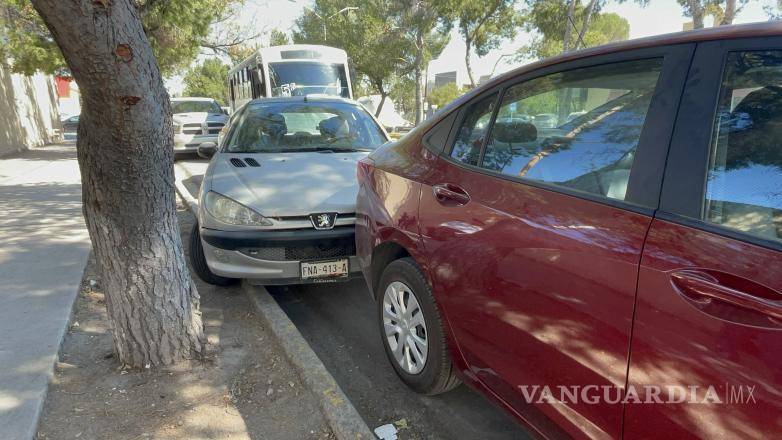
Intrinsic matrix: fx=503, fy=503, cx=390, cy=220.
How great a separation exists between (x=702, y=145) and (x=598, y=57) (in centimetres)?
58

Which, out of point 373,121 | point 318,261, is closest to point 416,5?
point 373,121

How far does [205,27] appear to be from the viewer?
14.7 metres

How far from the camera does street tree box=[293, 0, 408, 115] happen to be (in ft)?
84.4

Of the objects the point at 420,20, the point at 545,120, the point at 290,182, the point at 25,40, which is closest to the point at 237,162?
the point at 290,182

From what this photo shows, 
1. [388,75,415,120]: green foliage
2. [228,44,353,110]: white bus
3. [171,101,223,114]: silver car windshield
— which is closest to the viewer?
[228,44,353,110]: white bus

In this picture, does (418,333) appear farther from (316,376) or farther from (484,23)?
(484,23)

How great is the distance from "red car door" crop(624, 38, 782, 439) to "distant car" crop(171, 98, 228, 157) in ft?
Answer: 41.8

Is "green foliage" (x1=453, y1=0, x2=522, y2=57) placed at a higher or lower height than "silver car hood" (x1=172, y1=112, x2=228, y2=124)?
higher

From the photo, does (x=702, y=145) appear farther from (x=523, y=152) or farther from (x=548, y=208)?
(x=523, y=152)

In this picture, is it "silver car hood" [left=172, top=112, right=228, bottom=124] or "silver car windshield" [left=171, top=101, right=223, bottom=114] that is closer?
"silver car hood" [left=172, top=112, right=228, bottom=124]

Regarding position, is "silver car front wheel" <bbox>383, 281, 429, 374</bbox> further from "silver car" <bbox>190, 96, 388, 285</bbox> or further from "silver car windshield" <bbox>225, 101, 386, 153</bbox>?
"silver car windshield" <bbox>225, 101, 386, 153</bbox>

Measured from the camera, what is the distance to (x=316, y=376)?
2.70 m

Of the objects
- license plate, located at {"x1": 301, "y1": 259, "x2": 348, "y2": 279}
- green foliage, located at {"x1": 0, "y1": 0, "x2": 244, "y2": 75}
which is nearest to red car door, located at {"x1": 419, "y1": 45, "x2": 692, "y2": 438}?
license plate, located at {"x1": 301, "y1": 259, "x2": 348, "y2": 279}

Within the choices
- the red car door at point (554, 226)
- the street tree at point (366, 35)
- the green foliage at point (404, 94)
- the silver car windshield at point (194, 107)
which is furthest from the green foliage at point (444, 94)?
the red car door at point (554, 226)
